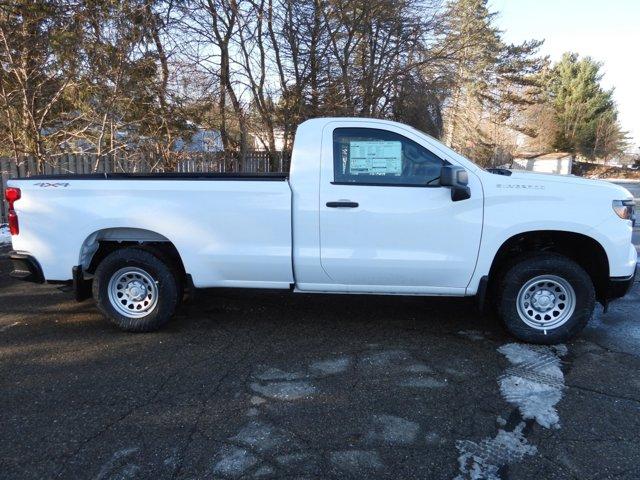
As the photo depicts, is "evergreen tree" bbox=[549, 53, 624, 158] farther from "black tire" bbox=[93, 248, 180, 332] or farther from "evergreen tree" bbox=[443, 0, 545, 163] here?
"black tire" bbox=[93, 248, 180, 332]

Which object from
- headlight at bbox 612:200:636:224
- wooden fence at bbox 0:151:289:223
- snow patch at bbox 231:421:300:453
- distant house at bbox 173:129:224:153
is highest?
distant house at bbox 173:129:224:153

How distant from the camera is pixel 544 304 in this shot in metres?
4.59

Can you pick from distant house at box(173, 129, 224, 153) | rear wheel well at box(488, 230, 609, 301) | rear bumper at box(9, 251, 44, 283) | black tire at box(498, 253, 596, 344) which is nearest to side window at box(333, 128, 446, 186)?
rear wheel well at box(488, 230, 609, 301)

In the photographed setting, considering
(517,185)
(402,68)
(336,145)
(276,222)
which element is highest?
(402,68)

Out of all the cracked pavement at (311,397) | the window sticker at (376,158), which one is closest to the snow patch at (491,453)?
the cracked pavement at (311,397)

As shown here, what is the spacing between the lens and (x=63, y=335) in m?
4.79

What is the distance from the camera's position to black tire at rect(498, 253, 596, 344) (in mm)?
4465

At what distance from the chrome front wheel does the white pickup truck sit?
0.01 metres

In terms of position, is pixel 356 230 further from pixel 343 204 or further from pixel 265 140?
pixel 265 140

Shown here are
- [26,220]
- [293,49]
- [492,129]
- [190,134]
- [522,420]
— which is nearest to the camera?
[522,420]

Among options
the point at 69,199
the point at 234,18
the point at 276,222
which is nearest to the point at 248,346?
the point at 276,222

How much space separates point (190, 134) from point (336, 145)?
1005 cm

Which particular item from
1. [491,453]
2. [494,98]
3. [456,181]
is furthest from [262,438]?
[494,98]

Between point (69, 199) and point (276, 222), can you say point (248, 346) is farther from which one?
point (69, 199)
